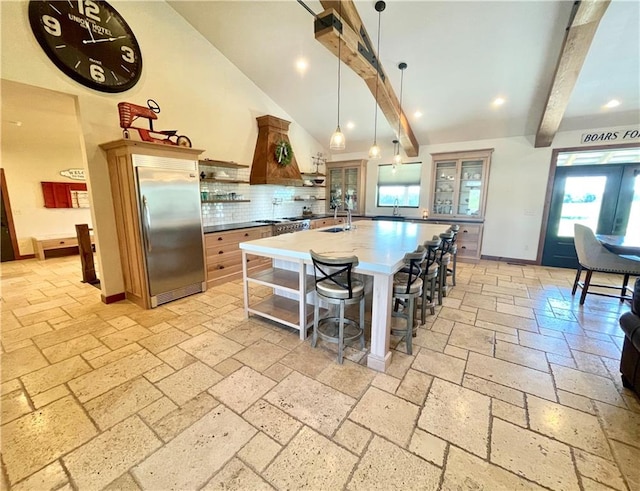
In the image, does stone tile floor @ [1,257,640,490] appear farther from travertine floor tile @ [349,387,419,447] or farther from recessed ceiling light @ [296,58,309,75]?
recessed ceiling light @ [296,58,309,75]

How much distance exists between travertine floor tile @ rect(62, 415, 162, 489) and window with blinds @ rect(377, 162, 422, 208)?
6.28 meters

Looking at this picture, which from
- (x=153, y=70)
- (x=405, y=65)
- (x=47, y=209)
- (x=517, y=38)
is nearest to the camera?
(x=517, y=38)

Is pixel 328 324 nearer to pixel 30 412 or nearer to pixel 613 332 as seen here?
pixel 30 412

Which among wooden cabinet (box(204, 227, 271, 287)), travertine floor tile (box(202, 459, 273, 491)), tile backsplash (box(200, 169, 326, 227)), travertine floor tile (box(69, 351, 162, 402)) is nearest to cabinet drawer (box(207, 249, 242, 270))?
wooden cabinet (box(204, 227, 271, 287))

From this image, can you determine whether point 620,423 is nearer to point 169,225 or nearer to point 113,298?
point 169,225

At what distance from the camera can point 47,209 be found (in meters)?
5.88

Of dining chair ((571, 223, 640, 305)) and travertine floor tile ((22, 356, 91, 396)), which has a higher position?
dining chair ((571, 223, 640, 305))

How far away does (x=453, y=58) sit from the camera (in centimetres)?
378

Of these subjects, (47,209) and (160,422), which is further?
(47,209)

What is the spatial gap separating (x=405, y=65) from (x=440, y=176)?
2.88 meters

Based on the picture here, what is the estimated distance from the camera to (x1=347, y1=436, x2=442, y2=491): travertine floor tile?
1.32 meters

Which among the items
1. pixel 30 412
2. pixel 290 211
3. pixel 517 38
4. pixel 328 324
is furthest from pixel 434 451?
pixel 290 211

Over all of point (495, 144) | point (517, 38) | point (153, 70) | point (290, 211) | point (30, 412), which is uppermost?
point (517, 38)

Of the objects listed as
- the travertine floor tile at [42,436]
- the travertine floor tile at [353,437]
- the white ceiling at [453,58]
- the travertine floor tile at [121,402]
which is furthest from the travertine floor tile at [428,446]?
the white ceiling at [453,58]
